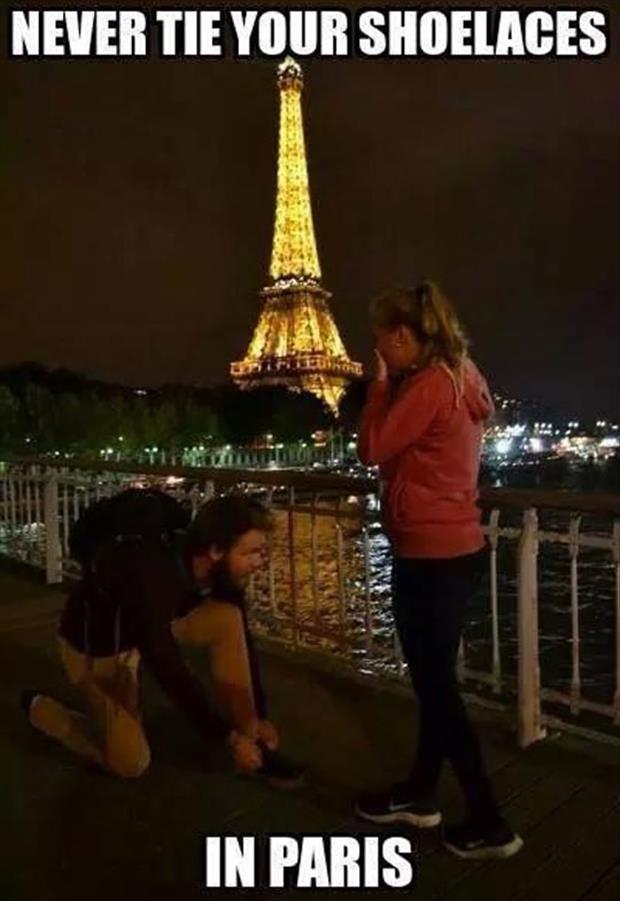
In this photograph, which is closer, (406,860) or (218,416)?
(406,860)

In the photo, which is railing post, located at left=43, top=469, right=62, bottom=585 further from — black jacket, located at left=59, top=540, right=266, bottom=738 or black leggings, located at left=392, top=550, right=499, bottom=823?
black leggings, located at left=392, top=550, right=499, bottom=823

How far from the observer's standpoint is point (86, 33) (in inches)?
343

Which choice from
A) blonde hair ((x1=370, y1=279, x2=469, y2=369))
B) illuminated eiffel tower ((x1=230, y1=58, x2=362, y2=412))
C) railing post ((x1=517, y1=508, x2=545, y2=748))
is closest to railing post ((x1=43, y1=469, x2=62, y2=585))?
railing post ((x1=517, y1=508, x2=545, y2=748))

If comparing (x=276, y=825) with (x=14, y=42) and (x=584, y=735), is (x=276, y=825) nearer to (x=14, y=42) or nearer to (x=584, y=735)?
(x=584, y=735)

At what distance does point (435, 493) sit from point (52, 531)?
5623 millimetres

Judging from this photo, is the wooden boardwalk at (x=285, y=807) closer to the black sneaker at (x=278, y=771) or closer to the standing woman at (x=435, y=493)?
the black sneaker at (x=278, y=771)

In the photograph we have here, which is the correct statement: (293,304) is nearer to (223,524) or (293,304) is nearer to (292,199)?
(292,199)

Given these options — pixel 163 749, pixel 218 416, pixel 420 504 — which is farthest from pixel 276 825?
pixel 218 416

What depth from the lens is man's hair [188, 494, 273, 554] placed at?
387 centimetres

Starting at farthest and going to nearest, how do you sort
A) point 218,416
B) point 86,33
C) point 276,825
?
point 218,416
point 86,33
point 276,825

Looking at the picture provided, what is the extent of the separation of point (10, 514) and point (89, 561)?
6460 mm

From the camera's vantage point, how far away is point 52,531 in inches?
326

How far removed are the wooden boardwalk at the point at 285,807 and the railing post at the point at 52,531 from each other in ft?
10.8

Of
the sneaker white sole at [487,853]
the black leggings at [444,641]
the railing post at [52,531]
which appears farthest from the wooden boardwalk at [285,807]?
the railing post at [52,531]
